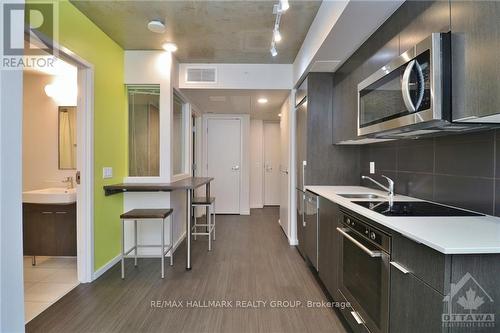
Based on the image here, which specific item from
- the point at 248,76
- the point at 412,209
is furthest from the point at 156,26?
the point at 412,209

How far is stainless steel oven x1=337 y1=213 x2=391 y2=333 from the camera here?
1356 mm

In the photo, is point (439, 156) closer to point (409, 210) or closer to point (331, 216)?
point (409, 210)

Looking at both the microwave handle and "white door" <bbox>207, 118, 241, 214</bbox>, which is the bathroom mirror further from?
the microwave handle

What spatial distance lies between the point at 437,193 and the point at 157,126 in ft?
10.2

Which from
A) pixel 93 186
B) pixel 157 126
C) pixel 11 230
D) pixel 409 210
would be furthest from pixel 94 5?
pixel 409 210

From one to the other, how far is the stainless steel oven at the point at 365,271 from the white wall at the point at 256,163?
4733 mm

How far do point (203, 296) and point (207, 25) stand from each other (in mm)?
2677

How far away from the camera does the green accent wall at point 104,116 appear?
249 cm

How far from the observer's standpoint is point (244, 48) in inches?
127

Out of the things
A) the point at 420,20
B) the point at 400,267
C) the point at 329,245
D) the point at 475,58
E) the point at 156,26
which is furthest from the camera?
the point at 156,26

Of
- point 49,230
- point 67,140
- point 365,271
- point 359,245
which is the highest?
point 67,140

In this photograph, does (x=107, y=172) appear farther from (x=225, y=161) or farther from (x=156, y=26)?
(x=225, y=161)

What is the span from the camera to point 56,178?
353 cm

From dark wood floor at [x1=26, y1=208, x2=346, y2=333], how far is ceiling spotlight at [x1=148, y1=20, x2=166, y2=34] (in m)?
2.61
